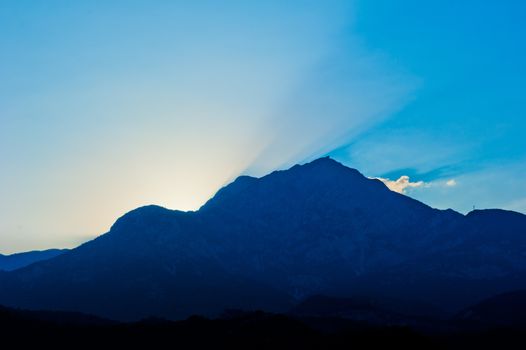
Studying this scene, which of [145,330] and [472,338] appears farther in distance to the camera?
[472,338]

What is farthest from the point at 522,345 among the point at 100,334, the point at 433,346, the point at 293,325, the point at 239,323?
the point at 100,334

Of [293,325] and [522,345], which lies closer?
[293,325]

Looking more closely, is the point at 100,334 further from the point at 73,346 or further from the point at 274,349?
the point at 274,349

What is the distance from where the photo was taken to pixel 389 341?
131 m

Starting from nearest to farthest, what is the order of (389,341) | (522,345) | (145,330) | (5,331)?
1. (389,341)
2. (5,331)
3. (145,330)
4. (522,345)

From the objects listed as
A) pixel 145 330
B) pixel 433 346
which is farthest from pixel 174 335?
pixel 433 346

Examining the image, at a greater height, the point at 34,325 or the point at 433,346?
the point at 34,325

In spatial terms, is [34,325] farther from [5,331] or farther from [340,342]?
[340,342]

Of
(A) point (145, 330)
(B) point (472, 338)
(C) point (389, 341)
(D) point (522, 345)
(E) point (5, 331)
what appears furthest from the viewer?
(B) point (472, 338)

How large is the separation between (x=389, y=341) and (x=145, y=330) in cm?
6844

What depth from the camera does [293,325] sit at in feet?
498

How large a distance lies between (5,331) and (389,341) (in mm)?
102014

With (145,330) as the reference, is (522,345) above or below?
below

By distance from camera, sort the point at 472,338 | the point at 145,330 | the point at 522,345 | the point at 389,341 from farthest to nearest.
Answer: the point at 472,338
the point at 522,345
the point at 145,330
the point at 389,341
